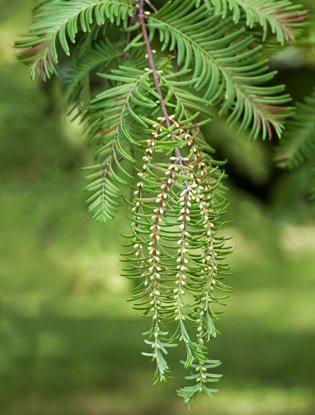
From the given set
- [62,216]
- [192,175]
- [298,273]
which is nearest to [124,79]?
[192,175]

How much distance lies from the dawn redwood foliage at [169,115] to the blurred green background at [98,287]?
0.64m

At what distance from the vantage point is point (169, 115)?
0.74m

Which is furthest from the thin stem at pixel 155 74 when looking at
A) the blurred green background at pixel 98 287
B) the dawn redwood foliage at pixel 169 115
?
the blurred green background at pixel 98 287

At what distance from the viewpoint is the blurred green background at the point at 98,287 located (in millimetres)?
2467

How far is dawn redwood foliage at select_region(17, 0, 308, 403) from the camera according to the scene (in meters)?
0.66

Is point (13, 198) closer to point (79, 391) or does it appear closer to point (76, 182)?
point (76, 182)

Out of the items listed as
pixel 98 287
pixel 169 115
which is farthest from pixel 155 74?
pixel 98 287

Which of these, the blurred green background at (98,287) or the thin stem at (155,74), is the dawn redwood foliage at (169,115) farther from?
the blurred green background at (98,287)

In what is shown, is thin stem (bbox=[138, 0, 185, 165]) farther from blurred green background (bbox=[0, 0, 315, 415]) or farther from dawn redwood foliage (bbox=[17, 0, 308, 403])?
blurred green background (bbox=[0, 0, 315, 415])

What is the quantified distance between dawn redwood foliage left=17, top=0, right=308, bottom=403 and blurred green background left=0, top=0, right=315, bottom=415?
643 mm

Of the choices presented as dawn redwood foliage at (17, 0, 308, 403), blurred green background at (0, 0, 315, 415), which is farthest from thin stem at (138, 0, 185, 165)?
blurred green background at (0, 0, 315, 415)

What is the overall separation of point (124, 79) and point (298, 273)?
249 inches

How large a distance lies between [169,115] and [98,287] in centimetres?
226

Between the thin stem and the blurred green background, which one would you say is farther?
the blurred green background
